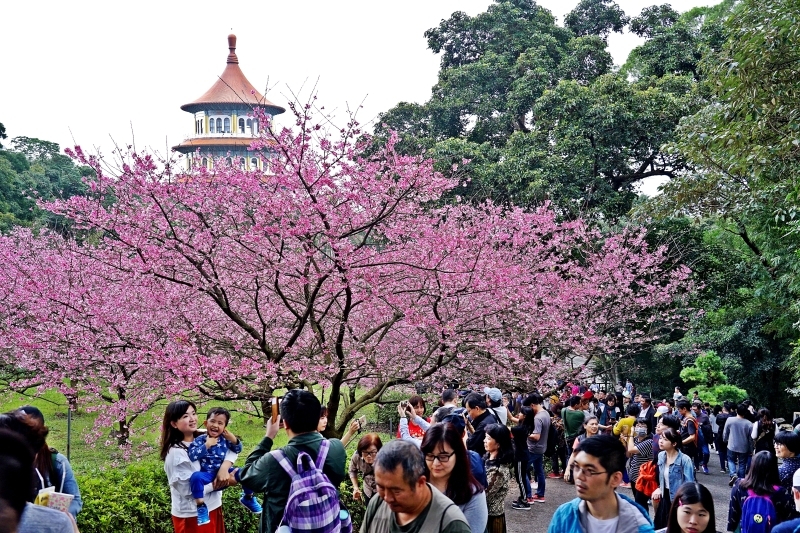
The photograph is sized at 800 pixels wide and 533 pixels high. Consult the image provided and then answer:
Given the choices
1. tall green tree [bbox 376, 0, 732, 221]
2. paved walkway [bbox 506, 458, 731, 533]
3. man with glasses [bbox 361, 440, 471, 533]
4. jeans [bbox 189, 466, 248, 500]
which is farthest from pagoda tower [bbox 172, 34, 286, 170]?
man with glasses [bbox 361, 440, 471, 533]

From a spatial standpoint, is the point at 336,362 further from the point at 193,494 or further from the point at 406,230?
the point at 193,494

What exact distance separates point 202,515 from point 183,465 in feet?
1.43

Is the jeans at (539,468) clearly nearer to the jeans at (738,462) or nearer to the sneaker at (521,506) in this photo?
the sneaker at (521,506)

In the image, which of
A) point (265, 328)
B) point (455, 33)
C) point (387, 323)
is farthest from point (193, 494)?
point (455, 33)

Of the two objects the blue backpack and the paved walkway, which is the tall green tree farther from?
the blue backpack

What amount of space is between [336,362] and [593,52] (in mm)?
22945

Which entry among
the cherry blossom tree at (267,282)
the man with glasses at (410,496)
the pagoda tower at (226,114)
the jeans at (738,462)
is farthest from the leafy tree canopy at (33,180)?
the man with glasses at (410,496)

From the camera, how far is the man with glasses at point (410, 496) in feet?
9.80

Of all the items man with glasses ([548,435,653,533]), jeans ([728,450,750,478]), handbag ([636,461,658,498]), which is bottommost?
jeans ([728,450,750,478])

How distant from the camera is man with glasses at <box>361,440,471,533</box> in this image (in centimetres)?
299

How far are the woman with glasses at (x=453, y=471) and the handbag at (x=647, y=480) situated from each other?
349 centimetres

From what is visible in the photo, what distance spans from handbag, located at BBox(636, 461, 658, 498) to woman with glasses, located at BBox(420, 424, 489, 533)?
3.49m

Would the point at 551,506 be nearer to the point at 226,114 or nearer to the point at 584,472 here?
the point at 584,472

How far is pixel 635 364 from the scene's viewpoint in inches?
873
